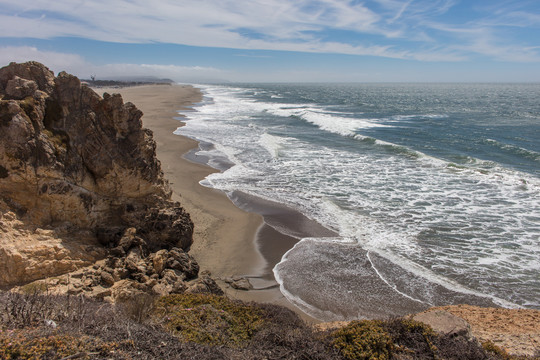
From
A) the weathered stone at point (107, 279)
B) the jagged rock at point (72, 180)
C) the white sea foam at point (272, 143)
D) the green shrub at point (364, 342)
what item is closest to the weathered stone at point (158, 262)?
the jagged rock at point (72, 180)

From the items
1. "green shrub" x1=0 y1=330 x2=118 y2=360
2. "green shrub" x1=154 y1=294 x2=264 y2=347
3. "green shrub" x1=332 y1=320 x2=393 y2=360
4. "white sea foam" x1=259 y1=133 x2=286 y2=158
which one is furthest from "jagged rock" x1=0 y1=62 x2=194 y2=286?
"white sea foam" x1=259 y1=133 x2=286 y2=158

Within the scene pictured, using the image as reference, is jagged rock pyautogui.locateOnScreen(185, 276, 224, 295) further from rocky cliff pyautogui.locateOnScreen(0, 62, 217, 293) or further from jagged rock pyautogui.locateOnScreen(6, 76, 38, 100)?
jagged rock pyautogui.locateOnScreen(6, 76, 38, 100)

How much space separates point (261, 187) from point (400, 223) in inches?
252

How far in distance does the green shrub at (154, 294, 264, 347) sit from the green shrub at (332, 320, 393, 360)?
4.40ft

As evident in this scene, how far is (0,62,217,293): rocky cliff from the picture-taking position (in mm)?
6512

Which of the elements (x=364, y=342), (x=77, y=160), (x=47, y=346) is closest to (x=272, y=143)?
(x=77, y=160)

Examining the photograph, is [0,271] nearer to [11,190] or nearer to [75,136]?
[11,190]

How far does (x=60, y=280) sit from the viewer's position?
21.0ft

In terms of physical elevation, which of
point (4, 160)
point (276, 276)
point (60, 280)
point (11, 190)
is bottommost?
point (276, 276)

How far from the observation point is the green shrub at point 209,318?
5086mm

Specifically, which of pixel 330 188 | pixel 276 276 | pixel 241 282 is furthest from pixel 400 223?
pixel 241 282

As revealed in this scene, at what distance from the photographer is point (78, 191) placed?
24.1 ft

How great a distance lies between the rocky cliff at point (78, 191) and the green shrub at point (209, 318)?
114 centimetres

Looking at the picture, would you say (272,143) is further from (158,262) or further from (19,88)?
(19,88)
